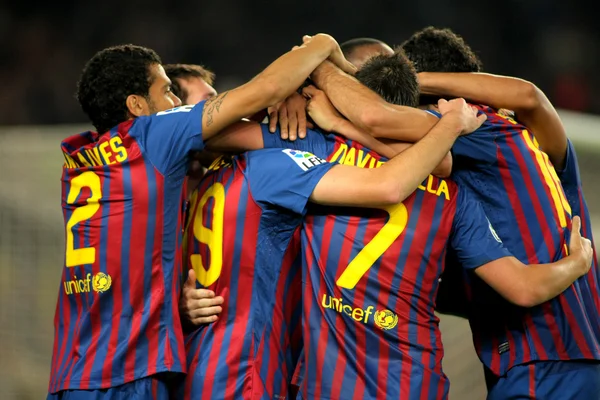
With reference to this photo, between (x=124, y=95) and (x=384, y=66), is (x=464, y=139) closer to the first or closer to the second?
(x=384, y=66)

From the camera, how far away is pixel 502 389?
315 cm

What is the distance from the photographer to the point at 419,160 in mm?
2705

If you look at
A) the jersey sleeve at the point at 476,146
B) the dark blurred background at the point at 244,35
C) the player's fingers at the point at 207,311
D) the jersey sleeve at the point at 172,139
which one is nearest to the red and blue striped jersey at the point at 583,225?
the jersey sleeve at the point at 476,146

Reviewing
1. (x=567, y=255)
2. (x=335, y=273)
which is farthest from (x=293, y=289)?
(x=567, y=255)

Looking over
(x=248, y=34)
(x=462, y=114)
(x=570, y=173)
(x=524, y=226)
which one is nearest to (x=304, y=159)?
(x=462, y=114)

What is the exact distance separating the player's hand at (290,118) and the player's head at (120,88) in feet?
1.66

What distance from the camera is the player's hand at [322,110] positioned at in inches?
118

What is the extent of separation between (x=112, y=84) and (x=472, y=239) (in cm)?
Answer: 148

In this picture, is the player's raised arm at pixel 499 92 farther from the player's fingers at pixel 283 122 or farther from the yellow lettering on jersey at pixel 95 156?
the yellow lettering on jersey at pixel 95 156

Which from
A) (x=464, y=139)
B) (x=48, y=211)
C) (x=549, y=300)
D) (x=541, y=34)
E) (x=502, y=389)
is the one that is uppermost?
(x=541, y=34)

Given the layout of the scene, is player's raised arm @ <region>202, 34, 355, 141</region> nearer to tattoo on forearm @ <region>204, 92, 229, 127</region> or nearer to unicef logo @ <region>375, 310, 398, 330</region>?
tattoo on forearm @ <region>204, 92, 229, 127</region>

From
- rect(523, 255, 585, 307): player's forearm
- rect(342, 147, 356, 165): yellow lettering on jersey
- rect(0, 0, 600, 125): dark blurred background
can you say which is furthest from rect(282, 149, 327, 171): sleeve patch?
rect(0, 0, 600, 125): dark blurred background

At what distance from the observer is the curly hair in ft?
10.4

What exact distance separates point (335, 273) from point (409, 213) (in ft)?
1.07
